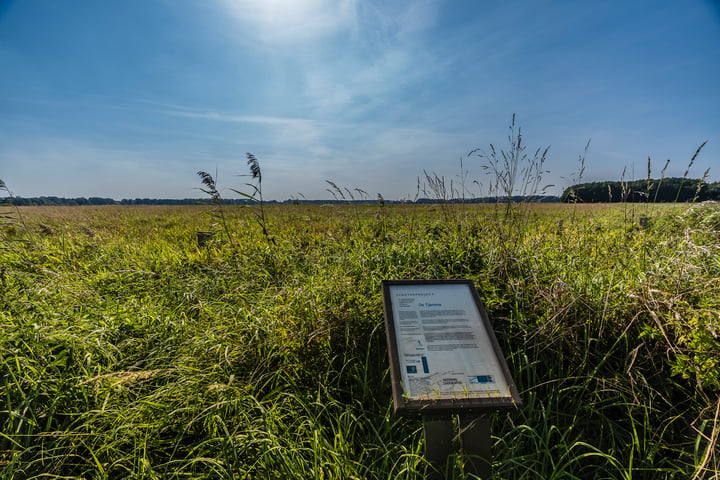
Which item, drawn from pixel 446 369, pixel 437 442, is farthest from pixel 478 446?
pixel 446 369

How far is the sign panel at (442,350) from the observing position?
4.73ft

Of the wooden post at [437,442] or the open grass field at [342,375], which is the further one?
the open grass field at [342,375]

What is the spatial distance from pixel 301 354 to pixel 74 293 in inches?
96.1

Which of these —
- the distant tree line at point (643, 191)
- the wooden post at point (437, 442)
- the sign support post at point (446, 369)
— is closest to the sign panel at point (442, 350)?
the sign support post at point (446, 369)

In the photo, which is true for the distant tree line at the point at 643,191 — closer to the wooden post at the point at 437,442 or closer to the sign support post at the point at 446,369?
the sign support post at the point at 446,369

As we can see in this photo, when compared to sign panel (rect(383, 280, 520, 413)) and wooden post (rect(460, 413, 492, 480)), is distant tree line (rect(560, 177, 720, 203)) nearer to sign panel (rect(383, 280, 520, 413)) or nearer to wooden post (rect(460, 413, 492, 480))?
sign panel (rect(383, 280, 520, 413))

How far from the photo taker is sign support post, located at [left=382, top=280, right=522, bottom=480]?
1.42 m

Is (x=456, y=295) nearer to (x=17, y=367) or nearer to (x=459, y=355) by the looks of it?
(x=459, y=355)

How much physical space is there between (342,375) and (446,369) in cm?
89

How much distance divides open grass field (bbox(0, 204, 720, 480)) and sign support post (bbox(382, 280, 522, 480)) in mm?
137

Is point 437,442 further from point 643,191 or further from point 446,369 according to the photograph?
point 643,191

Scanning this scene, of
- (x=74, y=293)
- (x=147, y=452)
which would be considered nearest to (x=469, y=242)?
(x=147, y=452)

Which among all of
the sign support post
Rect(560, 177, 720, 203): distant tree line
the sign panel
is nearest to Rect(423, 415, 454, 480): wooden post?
the sign support post

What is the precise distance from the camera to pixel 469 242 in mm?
3383
